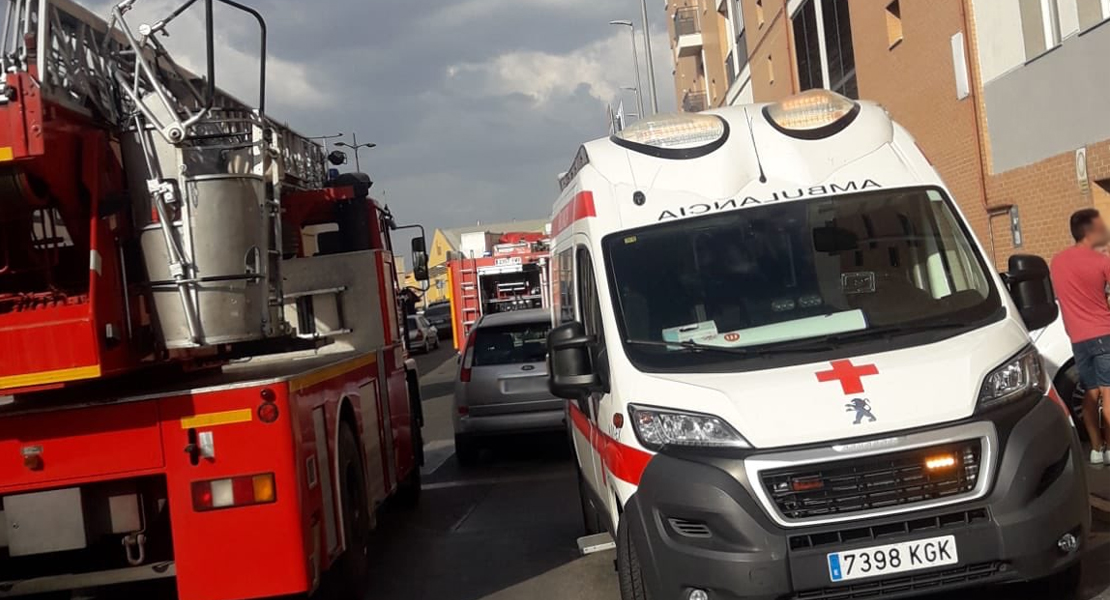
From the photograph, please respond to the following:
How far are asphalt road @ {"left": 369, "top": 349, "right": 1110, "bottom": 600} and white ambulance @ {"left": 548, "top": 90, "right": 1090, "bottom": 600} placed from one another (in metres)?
1.00

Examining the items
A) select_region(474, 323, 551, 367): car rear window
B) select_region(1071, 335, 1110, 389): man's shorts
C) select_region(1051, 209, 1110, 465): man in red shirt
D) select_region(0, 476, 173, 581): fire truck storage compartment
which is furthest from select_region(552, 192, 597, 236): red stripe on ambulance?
select_region(474, 323, 551, 367): car rear window

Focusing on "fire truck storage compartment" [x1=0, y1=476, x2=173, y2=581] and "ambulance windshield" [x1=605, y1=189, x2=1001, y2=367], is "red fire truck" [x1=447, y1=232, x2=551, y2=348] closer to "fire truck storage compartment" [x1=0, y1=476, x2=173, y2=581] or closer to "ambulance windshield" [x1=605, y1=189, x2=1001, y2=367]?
"fire truck storage compartment" [x1=0, y1=476, x2=173, y2=581]

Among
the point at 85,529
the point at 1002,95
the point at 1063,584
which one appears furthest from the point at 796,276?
the point at 1002,95

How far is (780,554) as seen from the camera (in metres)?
4.55

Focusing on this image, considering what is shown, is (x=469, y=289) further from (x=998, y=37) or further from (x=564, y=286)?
(x=564, y=286)

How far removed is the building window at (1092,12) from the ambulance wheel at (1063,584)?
9.37m

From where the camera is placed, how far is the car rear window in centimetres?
1241

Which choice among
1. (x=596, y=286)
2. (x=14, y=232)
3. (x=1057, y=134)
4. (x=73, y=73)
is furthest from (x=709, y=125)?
(x=1057, y=134)

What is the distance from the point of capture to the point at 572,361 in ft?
18.3

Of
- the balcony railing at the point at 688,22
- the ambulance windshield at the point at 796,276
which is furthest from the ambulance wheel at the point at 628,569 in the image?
the balcony railing at the point at 688,22

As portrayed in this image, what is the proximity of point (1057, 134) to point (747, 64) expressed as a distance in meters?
21.9

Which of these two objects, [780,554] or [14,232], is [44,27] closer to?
[14,232]

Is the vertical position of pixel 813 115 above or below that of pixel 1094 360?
above

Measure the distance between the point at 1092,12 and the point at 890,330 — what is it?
384 inches
